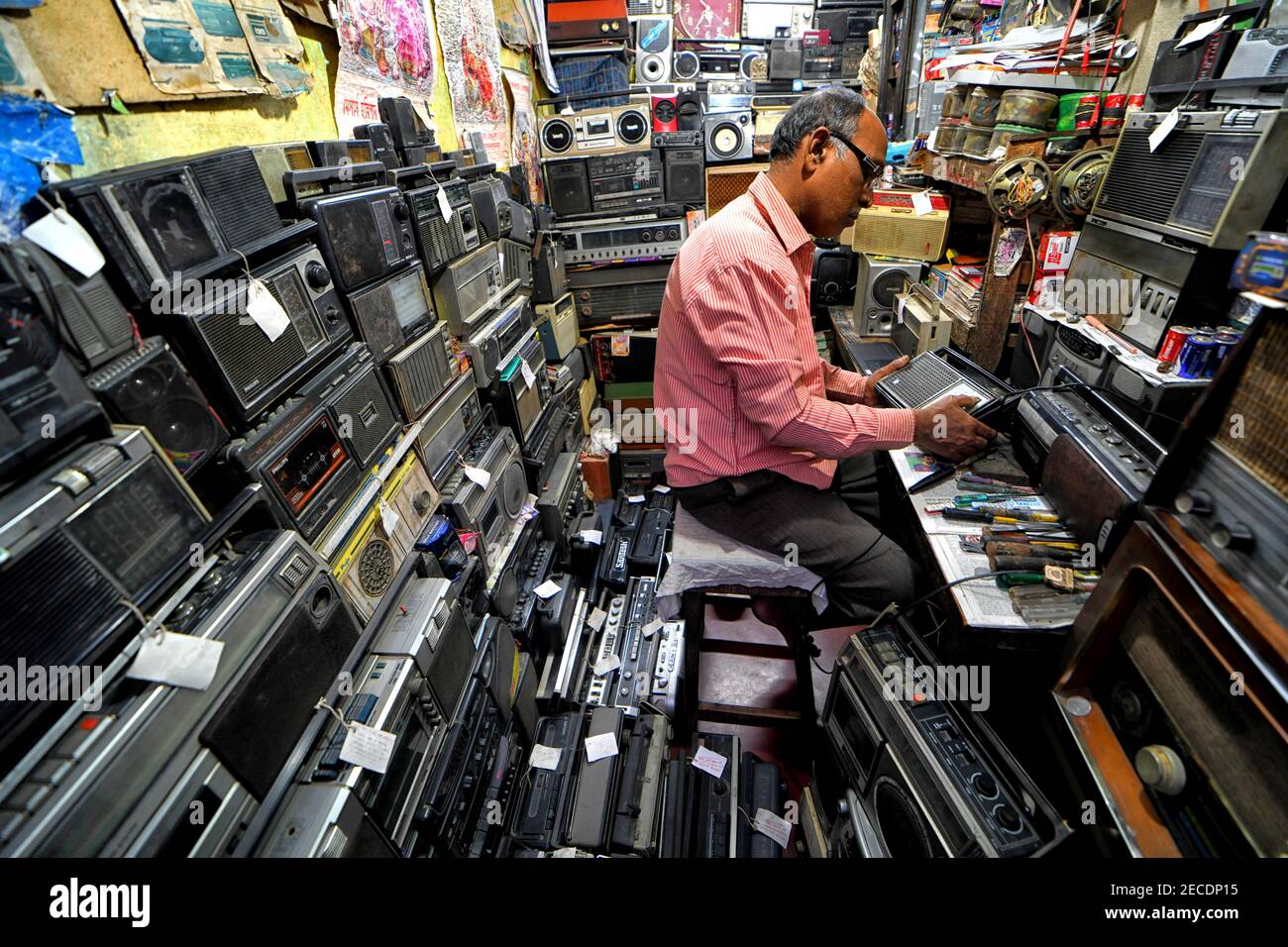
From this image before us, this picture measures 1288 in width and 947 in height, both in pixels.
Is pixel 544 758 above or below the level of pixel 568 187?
below

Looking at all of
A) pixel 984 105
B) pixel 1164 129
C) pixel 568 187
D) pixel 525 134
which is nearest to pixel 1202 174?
pixel 1164 129

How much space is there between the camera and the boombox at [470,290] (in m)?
2.05

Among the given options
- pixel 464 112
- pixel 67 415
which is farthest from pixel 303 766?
pixel 464 112

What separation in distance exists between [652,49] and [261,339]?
12.5 feet

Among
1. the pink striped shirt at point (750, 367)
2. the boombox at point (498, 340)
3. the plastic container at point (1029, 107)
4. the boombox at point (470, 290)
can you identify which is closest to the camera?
the pink striped shirt at point (750, 367)

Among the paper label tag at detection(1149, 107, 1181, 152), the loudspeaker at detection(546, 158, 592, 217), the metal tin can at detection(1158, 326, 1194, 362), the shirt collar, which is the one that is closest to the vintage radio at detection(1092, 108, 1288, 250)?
the paper label tag at detection(1149, 107, 1181, 152)

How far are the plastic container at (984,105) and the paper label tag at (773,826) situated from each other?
2777mm

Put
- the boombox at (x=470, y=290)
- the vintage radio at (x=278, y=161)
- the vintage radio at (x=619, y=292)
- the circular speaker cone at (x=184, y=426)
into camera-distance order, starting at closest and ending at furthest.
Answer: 1. the circular speaker cone at (x=184, y=426)
2. the vintage radio at (x=278, y=161)
3. the boombox at (x=470, y=290)
4. the vintage radio at (x=619, y=292)

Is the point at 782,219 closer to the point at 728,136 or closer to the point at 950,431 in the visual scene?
the point at 950,431

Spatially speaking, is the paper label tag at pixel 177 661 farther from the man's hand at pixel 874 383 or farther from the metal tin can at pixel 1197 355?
the metal tin can at pixel 1197 355

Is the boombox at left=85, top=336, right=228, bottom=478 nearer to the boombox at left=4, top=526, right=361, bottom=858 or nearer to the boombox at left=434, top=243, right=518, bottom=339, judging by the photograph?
the boombox at left=4, top=526, right=361, bottom=858

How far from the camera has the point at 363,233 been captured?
154 centimetres

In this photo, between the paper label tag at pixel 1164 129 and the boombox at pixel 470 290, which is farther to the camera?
the boombox at pixel 470 290

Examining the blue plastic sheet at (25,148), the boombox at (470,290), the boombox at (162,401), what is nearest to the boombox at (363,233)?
the boombox at (470,290)
